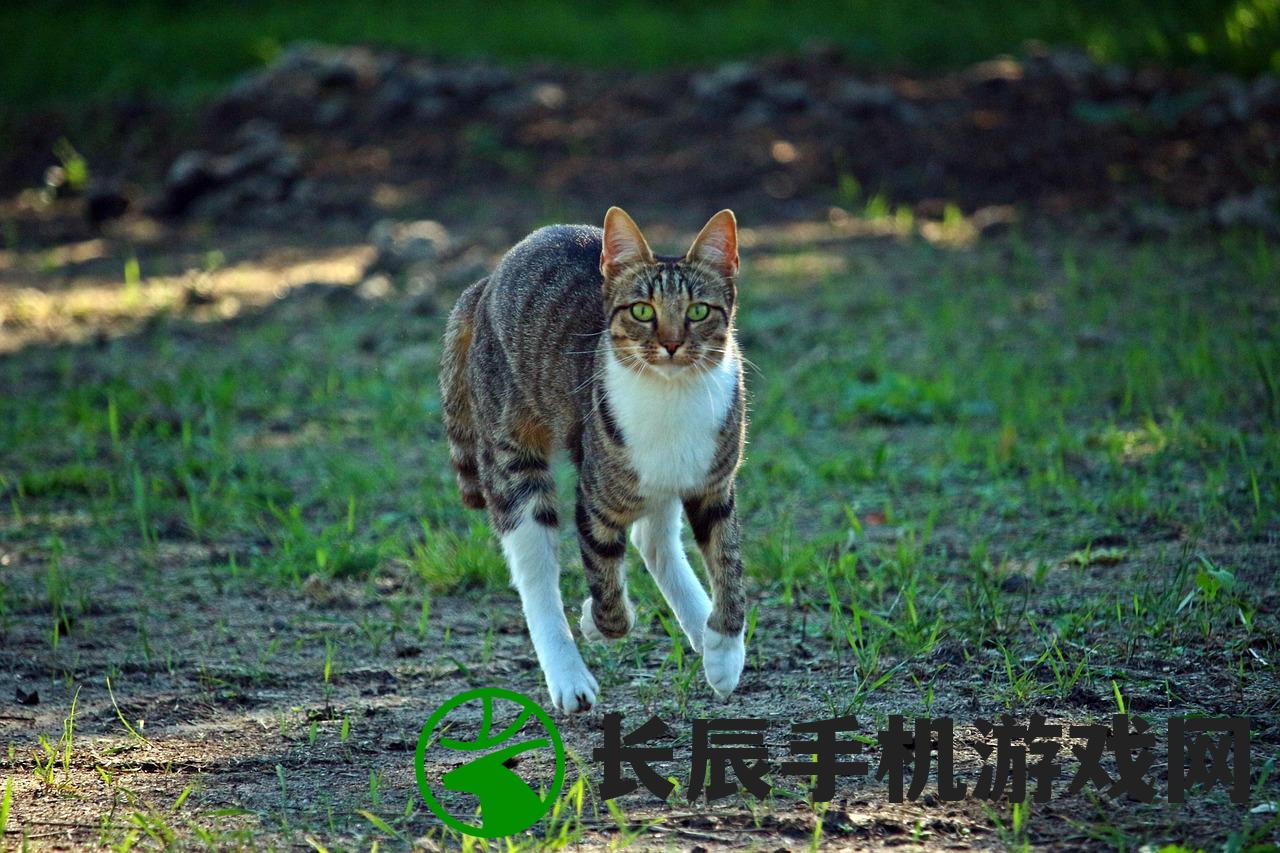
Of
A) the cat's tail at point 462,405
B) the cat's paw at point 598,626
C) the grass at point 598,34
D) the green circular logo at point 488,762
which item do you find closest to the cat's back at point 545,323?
the cat's tail at point 462,405

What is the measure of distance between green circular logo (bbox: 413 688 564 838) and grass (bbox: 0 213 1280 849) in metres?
0.11

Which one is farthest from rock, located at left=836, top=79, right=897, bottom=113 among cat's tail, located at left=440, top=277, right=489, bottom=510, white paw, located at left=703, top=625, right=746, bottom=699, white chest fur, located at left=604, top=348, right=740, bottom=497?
white paw, located at left=703, top=625, right=746, bottom=699

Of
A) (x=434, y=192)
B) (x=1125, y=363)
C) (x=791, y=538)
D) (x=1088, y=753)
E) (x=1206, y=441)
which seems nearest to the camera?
(x=1088, y=753)

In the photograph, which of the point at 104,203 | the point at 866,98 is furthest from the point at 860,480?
the point at 104,203

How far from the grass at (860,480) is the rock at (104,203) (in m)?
2.66

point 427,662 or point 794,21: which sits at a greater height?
point 794,21

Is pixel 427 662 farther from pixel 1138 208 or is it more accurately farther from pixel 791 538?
pixel 1138 208

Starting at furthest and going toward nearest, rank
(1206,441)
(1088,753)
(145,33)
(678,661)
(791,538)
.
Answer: (145,33) → (1206,441) → (791,538) → (678,661) → (1088,753)

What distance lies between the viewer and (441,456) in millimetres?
6383

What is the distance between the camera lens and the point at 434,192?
35.3ft

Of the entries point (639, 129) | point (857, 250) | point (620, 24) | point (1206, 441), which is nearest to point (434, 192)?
point (639, 129)

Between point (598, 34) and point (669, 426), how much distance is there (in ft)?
35.1

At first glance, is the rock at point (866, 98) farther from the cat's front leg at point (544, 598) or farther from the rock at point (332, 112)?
the cat's front leg at point (544, 598)

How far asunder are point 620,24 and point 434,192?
14.5 feet
